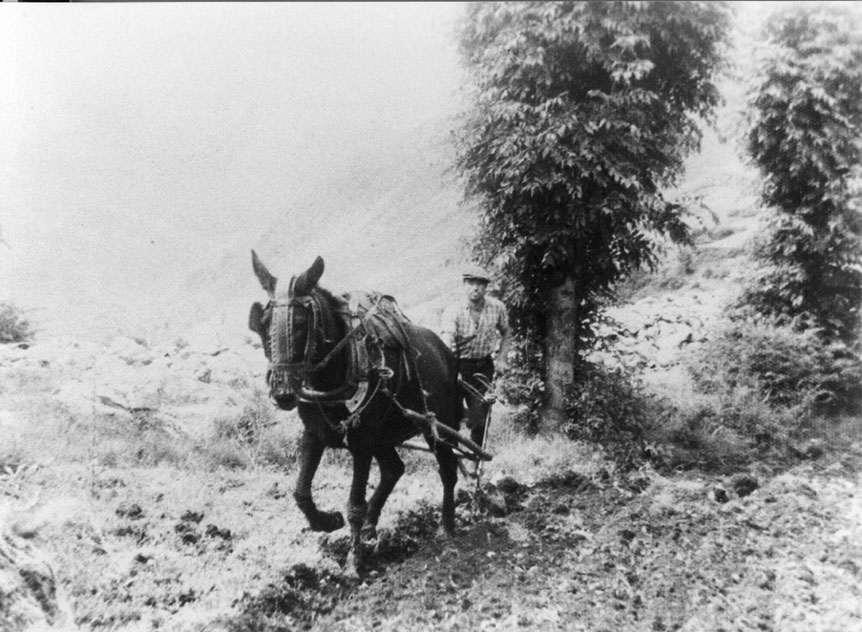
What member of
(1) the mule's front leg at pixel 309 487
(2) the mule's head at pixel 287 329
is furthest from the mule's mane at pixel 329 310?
(1) the mule's front leg at pixel 309 487

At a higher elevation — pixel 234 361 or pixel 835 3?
pixel 835 3

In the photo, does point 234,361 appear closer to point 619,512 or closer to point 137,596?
point 137,596

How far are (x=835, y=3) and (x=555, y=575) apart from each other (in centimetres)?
873

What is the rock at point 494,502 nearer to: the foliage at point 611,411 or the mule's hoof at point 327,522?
the mule's hoof at point 327,522

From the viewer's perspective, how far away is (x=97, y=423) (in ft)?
15.4

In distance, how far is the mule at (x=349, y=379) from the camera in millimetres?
3393

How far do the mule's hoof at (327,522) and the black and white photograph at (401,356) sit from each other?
1cm

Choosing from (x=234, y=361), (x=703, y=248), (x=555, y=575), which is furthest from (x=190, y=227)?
(x=703, y=248)

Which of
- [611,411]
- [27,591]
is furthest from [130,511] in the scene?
[611,411]

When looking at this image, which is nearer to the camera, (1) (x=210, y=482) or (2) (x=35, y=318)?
(2) (x=35, y=318)

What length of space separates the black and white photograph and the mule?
2cm

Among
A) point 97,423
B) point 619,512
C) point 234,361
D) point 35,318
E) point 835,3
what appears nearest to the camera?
point 35,318

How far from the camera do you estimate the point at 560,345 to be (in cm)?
739

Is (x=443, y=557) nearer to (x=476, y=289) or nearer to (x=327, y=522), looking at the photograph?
(x=327, y=522)
